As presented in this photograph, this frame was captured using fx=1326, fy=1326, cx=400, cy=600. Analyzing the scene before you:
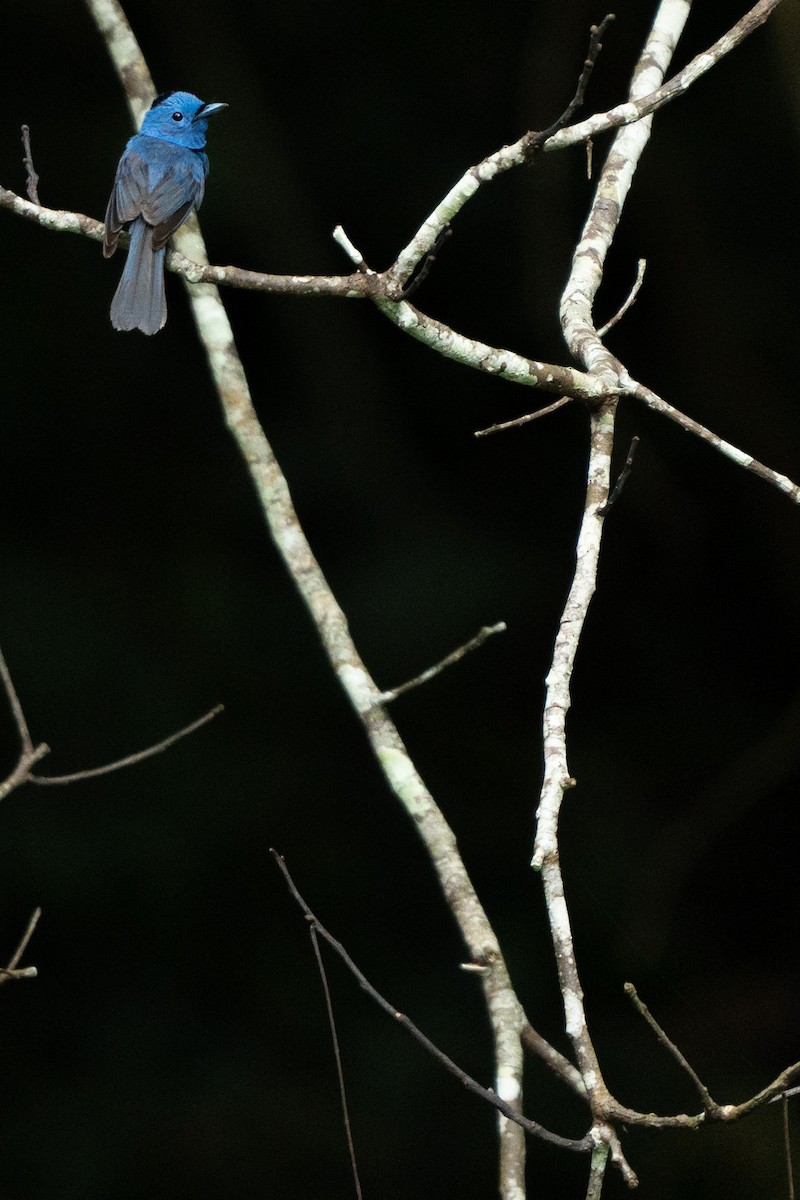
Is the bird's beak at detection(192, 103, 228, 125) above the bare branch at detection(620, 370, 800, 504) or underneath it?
above

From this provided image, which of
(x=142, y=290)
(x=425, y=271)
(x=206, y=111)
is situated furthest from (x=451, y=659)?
(x=206, y=111)

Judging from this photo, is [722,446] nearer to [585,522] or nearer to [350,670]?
[585,522]

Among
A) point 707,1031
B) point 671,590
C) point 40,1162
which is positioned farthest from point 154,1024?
point 671,590

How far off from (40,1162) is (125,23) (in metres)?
2.93

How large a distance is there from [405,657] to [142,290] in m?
1.35

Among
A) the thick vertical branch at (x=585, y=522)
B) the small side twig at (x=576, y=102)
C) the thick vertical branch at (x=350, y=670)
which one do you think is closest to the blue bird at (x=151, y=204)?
the thick vertical branch at (x=350, y=670)

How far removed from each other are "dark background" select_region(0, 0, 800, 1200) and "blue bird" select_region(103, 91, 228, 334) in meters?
0.49

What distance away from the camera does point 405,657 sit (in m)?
3.69

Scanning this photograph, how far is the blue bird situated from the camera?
2732 millimetres

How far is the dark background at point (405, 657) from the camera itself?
3619 mm

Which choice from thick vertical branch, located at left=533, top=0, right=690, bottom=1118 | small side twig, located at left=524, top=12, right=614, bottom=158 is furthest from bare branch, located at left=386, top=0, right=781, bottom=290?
thick vertical branch, located at left=533, top=0, right=690, bottom=1118

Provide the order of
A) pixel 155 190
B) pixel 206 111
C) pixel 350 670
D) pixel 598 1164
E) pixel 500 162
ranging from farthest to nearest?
pixel 206 111
pixel 155 190
pixel 350 670
pixel 500 162
pixel 598 1164

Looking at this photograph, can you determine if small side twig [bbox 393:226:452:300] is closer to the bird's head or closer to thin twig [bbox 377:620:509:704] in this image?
thin twig [bbox 377:620:509:704]

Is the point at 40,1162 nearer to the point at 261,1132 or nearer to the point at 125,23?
the point at 261,1132
